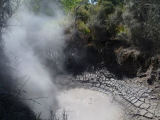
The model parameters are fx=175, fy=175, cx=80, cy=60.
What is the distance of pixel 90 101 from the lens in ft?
18.6

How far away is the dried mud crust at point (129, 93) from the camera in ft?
15.7

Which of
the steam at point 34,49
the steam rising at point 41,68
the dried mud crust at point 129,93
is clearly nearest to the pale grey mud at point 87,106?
the steam rising at point 41,68

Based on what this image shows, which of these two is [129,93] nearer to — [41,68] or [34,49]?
[41,68]

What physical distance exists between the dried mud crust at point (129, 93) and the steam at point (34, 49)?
4.94 feet

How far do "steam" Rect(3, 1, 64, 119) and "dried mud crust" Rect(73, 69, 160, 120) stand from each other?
4.94 ft

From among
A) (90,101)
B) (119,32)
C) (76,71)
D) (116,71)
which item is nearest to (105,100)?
(90,101)

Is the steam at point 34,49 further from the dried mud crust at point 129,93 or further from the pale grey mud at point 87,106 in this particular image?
the dried mud crust at point 129,93

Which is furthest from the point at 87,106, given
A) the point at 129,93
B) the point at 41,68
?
the point at 41,68

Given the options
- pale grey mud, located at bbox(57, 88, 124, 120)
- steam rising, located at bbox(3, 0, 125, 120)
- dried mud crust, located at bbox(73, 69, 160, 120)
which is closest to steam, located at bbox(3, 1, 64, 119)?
steam rising, located at bbox(3, 0, 125, 120)

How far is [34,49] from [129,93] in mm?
4361

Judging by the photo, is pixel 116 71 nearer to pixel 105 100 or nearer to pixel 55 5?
pixel 105 100

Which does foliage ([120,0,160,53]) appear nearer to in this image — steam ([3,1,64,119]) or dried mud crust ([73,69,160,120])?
dried mud crust ([73,69,160,120])

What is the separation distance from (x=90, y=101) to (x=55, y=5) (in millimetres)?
9382

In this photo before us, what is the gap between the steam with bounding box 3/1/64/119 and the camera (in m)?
5.52
